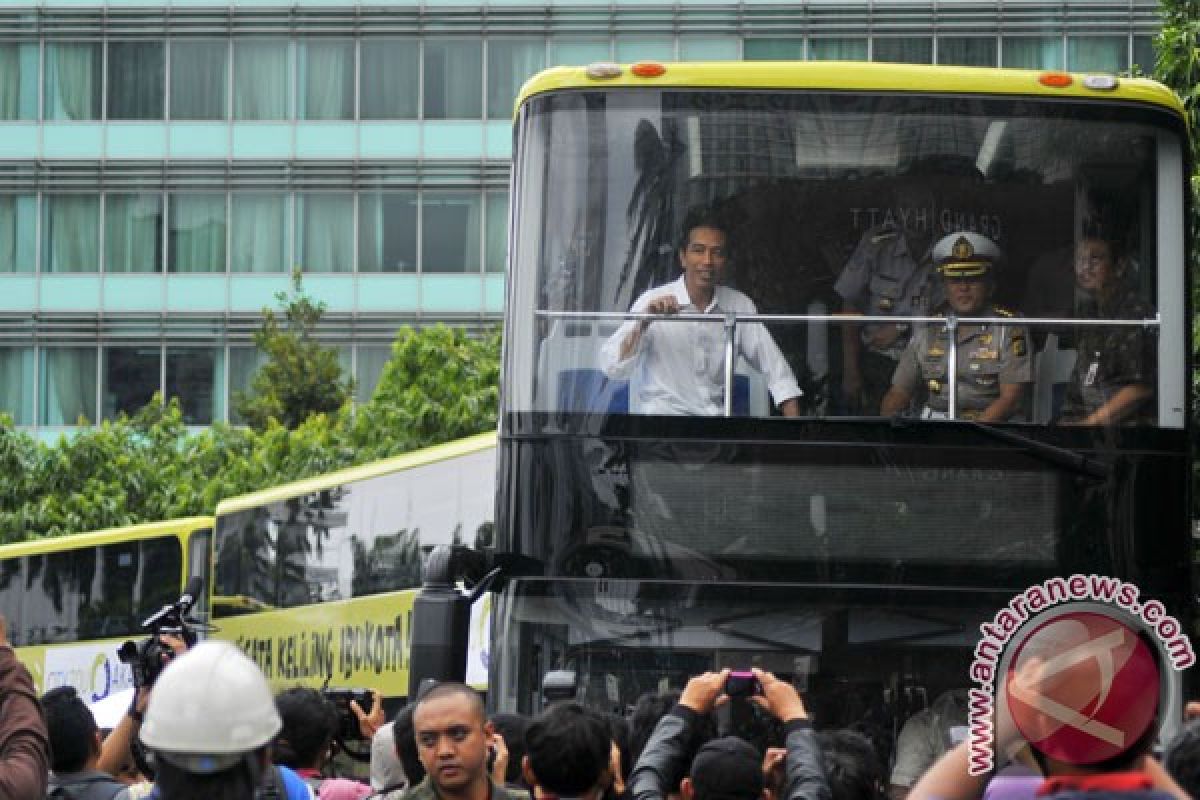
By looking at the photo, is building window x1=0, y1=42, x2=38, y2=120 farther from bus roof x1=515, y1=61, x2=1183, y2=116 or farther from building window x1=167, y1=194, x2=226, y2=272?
bus roof x1=515, y1=61, x2=1183, y2=116

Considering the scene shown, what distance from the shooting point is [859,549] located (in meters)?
9.77

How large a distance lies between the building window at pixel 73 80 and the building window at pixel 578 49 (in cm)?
975

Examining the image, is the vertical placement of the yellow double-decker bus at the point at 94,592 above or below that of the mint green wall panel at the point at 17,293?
below

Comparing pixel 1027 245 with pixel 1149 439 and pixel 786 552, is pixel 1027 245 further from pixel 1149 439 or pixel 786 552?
pixel 786 552

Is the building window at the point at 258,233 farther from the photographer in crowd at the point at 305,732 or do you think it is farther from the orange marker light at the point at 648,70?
the photographer in crowd at the point at 305,732

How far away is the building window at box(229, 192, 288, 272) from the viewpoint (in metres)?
51.1

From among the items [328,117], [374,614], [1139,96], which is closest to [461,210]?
[328,117]

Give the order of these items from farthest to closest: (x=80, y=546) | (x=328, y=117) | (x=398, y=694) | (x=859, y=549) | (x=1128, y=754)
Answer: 1. (x=328, y=117)
2. (x=80, y=546)
3. (x=398, y=694)
4. (x=859, y=549)
5. (x=1128, y=754)

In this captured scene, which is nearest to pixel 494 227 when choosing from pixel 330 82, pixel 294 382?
pixel 330 82

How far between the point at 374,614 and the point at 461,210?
32.1 metres

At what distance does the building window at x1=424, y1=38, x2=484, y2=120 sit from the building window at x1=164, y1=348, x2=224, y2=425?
6.99m

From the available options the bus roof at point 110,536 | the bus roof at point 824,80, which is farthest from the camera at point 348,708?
the bus roof at point 110,536

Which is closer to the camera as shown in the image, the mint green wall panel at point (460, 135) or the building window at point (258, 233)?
the mint green wall panel at point (460, 135)

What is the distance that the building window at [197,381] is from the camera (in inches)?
2015
